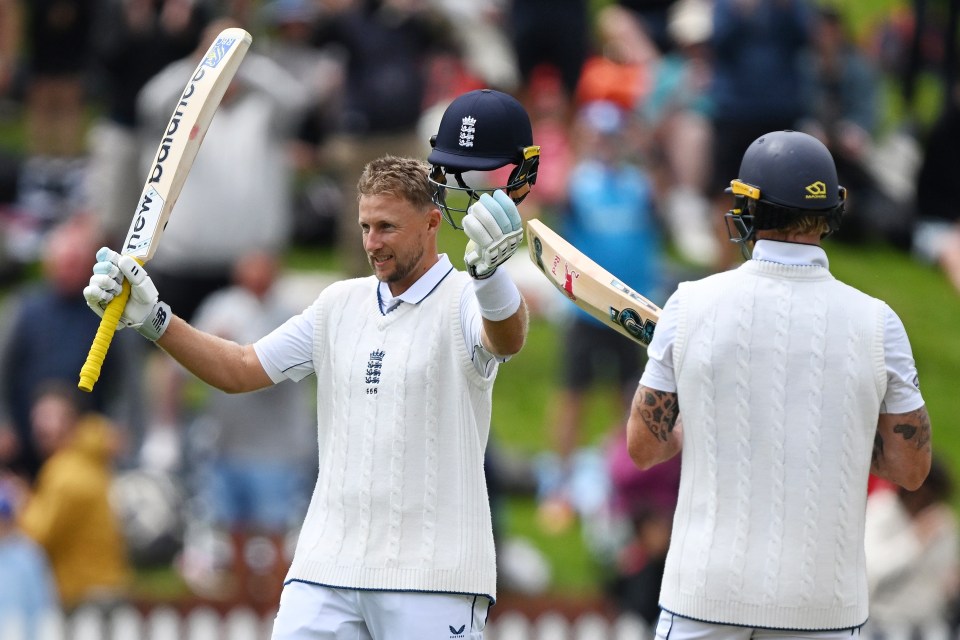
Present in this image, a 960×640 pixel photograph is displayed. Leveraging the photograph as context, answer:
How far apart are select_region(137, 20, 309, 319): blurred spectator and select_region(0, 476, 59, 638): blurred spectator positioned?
2.40 meters

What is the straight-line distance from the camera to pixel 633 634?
347 inches

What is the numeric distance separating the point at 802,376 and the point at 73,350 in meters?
6.87

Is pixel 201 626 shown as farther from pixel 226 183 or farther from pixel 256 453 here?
pixel 226 183

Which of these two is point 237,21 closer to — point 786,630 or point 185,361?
point 185,361

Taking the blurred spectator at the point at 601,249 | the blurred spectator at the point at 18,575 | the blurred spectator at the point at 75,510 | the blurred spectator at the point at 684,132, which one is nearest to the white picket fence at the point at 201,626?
the blurred spectator at the point at 18,575

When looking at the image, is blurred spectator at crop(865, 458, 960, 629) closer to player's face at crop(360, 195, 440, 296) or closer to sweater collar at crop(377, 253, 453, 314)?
sweater collar at crop(377, 253, 453, 314)

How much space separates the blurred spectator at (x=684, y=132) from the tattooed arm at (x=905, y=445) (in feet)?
27.1

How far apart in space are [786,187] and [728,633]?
51.6 inches

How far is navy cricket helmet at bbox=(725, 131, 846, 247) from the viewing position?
5.23 m

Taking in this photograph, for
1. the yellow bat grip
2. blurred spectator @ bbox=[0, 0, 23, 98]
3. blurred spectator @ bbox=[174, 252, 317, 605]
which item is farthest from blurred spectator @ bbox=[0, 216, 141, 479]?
the yellow bat grip

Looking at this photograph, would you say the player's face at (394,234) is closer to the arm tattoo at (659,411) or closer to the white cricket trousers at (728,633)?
the arm tattoo at (659,411)

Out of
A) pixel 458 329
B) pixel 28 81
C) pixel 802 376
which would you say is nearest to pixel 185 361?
pixel 458 329

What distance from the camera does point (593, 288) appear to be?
5.76m

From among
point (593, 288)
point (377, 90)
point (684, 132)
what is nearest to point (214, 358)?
point (593, 288)
